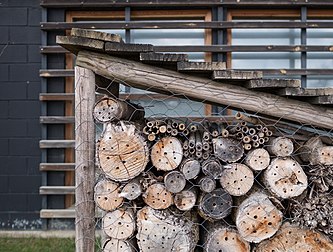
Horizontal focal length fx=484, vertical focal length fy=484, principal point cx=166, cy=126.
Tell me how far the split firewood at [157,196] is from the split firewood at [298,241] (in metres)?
0.63

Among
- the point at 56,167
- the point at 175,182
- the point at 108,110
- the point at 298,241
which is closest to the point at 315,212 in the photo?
the point at 298,241

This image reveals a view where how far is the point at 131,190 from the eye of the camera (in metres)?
2.83

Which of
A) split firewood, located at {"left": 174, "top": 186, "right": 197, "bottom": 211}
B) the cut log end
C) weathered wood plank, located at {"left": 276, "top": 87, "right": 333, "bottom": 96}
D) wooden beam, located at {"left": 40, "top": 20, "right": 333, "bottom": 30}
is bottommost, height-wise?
the cut log end

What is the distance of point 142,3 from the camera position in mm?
5207

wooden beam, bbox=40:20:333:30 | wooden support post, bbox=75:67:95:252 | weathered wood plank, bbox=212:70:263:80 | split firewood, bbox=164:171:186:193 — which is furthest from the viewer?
wooden beam, bbox=40:20:333:30

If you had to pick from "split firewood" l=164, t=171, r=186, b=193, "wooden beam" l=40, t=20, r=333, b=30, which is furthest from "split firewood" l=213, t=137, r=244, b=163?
"wooden beam" l=40, t=20, r=333, b=30

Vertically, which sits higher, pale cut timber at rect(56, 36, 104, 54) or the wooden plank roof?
pale cut timber at rect(56, 36, 104, 54)

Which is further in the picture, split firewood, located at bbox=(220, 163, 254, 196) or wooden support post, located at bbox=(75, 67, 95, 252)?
wooden support post, located at bbox=(75, 67, 95, 252)

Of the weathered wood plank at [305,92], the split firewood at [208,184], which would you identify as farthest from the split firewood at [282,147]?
the split firewood at [208,184]

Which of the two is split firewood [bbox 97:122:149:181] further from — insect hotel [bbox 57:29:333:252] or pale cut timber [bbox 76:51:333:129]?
pale cut timber [bbox 76:51:333:129]

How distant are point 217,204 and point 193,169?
25 cm

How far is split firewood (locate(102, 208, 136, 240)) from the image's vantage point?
2.85 metres

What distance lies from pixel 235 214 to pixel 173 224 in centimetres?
37

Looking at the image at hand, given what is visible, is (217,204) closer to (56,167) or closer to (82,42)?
(82,42)
